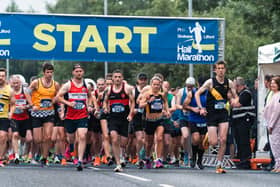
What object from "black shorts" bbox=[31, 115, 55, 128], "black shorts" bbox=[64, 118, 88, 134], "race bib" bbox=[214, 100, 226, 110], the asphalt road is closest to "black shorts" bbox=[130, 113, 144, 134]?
"black shorts" bbox=[64, 118, 88, 134]

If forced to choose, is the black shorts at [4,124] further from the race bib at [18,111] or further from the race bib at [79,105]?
the race bib at [79,105]

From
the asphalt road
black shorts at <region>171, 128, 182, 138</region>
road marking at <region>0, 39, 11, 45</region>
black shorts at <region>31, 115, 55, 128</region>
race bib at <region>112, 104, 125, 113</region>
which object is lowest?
the asphalt road

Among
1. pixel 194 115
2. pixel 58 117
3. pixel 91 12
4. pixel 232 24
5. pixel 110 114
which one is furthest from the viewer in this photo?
pixel 91 12

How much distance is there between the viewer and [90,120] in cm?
2389

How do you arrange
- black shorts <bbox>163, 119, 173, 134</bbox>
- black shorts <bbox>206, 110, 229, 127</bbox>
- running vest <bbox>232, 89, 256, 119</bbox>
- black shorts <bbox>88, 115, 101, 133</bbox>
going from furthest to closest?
black shorts <bbox>88, 115, 101, 133</bbox> < black shorts <bbox>163, 119, 173, 134</bbox> < running vest <bbox>232, 89, 256, 119</bbox> < black shorts <bbox>206, 110, 229, 127</bbox>

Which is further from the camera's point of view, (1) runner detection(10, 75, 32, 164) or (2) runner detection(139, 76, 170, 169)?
(1) runner detection(10, 75, 32, 164)

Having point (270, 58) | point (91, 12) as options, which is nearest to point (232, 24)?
point (91, 12)

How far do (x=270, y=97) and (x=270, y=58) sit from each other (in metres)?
1.44

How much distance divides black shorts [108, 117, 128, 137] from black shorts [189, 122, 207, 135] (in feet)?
6.20

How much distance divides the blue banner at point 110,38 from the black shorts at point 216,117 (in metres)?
6.76

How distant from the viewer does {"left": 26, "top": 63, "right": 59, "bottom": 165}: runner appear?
20172 mm

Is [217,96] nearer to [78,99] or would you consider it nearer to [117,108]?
[117,108]

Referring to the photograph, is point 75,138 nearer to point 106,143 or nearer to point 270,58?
point 106,143

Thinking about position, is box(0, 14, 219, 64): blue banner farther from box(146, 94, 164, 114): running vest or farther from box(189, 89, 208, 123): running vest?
box(146, 94, 164, 114): running vest
